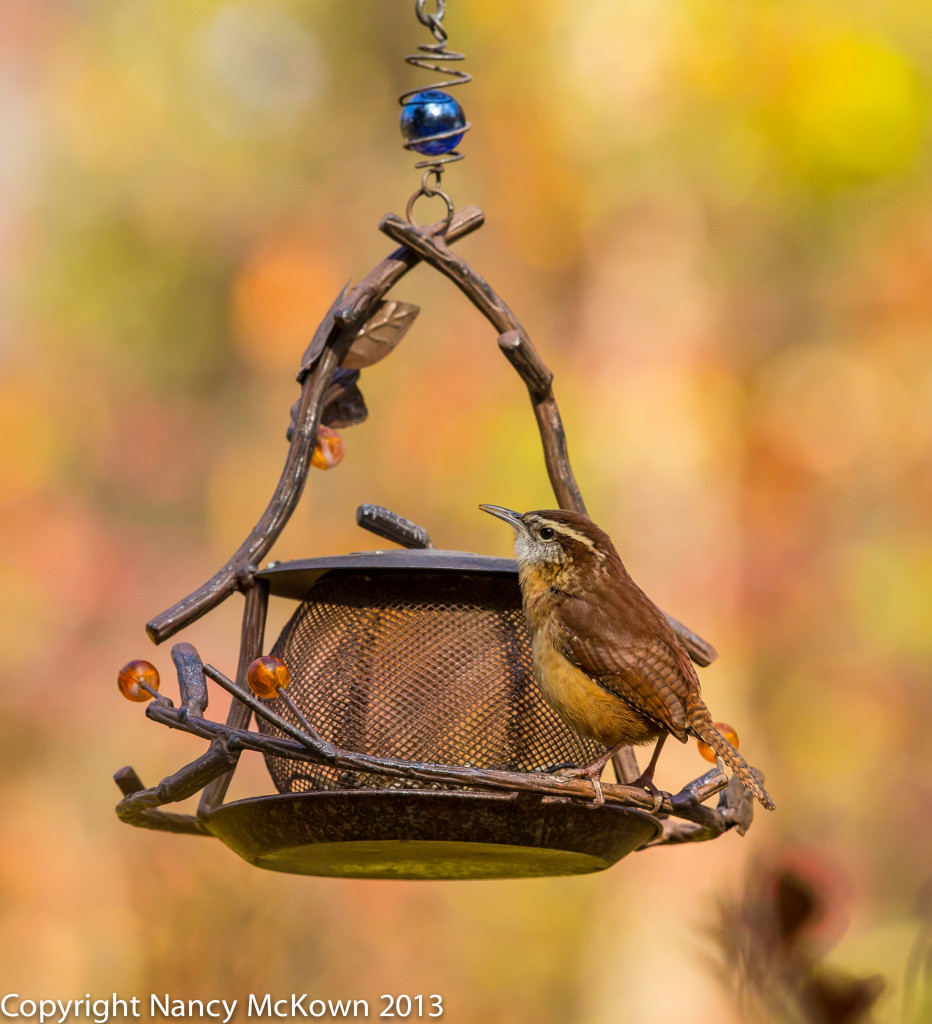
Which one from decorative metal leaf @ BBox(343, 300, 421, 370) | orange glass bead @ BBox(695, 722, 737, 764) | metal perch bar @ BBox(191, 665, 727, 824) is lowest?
orange glass bead @ BBox(695, 722, 737, 764)

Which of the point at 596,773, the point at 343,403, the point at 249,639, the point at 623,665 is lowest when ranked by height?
the point at 596,773

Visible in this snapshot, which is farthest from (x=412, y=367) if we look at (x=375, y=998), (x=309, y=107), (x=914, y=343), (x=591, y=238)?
(x=375, y=998)

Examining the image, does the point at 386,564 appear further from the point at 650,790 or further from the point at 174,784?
the point at 650,790

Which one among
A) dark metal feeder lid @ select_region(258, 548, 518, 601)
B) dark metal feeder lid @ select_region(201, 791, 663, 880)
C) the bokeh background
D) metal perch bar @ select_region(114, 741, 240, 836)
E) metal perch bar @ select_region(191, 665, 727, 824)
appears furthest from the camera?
the bokeh background

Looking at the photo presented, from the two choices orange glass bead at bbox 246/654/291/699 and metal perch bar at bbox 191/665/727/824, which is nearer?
metal perch bar at bbox 191/665/727/824

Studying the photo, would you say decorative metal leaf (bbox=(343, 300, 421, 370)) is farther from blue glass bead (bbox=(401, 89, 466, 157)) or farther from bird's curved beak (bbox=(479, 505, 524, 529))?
bird's curved beak (bbox=(479, 505, 524, 529))

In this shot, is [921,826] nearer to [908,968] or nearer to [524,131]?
[524,131]

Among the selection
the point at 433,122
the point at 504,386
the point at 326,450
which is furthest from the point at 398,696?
the point at 504,386

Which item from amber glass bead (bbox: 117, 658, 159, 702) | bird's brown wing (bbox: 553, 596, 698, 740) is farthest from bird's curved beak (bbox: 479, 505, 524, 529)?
amber glass bead (bbox: 117, 658, 159, 702)
